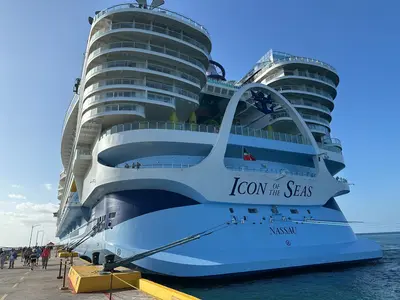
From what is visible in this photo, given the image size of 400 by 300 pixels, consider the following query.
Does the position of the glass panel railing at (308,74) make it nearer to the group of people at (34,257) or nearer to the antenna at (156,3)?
the antenna at (156,3)

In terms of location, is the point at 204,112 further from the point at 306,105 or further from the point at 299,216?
the point at 299,216

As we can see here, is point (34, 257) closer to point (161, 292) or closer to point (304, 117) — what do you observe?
point (161, 292)

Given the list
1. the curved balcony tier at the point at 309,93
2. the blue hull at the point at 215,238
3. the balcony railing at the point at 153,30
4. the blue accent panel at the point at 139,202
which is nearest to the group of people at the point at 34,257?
the blue hull at the point at 215,238

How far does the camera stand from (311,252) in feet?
57.7

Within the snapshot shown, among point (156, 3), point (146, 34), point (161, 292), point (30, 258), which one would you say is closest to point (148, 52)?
point (146, 34)

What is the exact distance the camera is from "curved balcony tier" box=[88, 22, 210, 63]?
810 inches

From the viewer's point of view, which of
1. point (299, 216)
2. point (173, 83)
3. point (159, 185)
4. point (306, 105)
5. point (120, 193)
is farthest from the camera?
point (306, 105)

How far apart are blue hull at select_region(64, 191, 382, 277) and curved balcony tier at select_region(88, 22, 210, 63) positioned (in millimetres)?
10961

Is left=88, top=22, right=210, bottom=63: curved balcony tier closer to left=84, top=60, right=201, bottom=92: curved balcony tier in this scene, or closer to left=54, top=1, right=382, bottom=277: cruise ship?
left=54, top=1, right=382, bottom=277: cruise ship

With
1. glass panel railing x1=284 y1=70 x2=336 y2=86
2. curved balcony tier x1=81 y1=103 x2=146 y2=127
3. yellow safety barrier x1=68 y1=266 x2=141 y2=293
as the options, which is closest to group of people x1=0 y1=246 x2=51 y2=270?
curved balcony tier x1=81 y1=103 x2=146 y2=127

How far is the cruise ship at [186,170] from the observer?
15.9 meters

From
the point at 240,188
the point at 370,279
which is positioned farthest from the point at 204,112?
the point at 370,279

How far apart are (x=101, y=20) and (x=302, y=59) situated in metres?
18.0

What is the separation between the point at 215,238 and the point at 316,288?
5205mm
